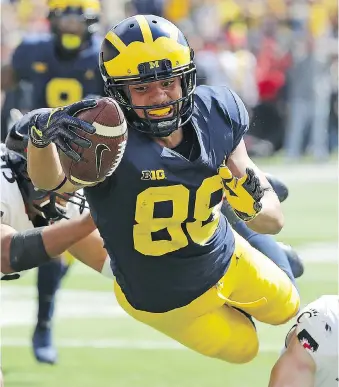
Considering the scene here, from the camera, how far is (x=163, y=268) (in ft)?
12.2

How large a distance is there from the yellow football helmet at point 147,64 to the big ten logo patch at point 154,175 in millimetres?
129

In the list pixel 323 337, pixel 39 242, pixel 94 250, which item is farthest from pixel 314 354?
pixel 94 250

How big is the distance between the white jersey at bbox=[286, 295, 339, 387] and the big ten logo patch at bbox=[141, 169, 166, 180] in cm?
66

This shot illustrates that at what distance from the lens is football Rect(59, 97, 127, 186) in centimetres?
323

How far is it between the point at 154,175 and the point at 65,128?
0.42m

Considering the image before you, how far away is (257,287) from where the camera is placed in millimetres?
3855

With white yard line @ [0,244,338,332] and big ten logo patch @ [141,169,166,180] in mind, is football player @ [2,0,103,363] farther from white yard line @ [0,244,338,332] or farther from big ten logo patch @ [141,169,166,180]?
big ten logo patch @ [141,169,166,180]

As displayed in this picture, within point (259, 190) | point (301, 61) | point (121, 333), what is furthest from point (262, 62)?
point (259, 190)

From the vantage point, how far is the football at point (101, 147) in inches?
127

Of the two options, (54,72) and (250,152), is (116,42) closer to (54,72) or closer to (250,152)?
→ (54,72)

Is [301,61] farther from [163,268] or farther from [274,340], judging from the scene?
[163,268]

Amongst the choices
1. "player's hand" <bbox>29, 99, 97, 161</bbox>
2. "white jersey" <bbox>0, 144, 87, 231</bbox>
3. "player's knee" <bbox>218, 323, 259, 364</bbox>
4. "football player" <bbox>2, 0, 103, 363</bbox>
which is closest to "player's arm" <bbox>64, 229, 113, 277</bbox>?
"white jersey" <bbox>0, 144, 87, 231</bbox>

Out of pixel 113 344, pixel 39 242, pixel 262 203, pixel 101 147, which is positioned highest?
pixel 101 147

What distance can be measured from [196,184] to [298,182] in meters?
7.80
